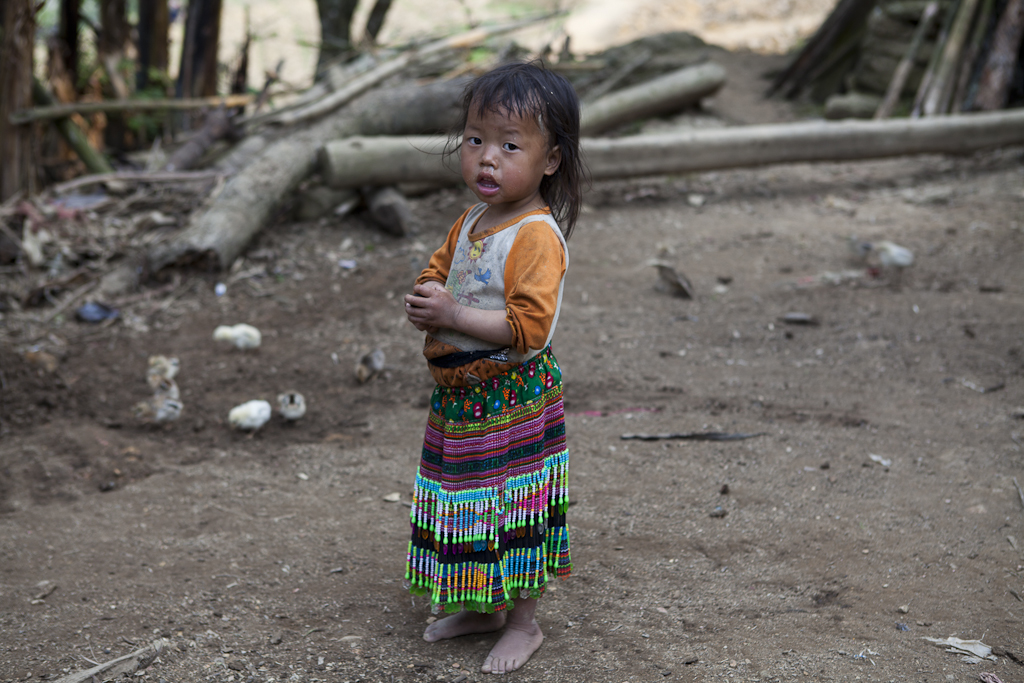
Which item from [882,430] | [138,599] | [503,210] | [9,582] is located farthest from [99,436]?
[882,430]

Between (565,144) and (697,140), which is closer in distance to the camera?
(565,144)

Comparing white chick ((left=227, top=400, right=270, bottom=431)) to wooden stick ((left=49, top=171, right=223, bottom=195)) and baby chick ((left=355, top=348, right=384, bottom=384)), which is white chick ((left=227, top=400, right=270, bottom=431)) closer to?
baby chick ((left=355, top=348, right=384, bottom=384))

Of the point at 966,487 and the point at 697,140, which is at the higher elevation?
the point at 697,140

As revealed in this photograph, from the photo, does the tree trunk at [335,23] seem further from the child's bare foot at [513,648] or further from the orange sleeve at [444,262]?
the child's bare foot at [513,648]

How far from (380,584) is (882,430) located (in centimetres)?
226

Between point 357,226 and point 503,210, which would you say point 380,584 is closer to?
point 503,210

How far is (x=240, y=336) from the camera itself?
4371 mm

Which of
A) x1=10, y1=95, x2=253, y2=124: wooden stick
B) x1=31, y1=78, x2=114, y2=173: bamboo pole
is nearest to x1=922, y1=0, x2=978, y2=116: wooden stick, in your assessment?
x1=10, y1=95, x2=253, y2=124: wooden stick

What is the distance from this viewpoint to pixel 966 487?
3.03 m

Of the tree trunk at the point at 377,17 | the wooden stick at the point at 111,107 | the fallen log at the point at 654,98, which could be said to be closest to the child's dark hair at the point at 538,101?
the wooden stick at the point at 111,107

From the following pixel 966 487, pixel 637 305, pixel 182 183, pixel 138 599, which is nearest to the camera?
pixel 138 599

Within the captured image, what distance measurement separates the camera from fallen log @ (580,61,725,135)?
7277mm

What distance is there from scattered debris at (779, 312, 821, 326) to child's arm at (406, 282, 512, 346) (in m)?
3.15

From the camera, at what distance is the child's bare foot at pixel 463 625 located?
229cm
